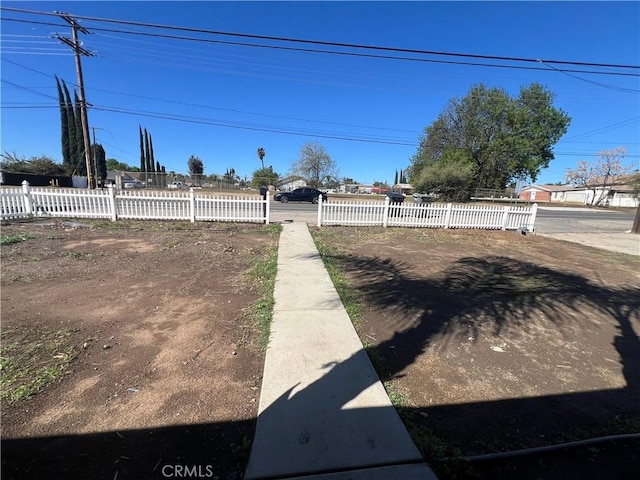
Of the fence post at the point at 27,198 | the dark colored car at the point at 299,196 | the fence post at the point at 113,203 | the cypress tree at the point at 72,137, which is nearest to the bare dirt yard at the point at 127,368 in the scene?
the fence post at the point at 113,203

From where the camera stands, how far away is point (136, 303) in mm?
4352

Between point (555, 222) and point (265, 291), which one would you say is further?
point (555, 222)

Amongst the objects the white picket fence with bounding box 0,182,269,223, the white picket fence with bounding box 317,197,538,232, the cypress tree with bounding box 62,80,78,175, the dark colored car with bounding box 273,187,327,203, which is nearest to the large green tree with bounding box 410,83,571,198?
the dark colored car with bounding box 273,187,327,203

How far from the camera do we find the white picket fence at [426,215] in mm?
12648

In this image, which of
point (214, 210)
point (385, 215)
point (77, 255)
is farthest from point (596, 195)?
point (77, 255)

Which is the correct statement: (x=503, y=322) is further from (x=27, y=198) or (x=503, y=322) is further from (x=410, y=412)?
(x=27, y=198)

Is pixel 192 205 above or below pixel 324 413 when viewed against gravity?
above

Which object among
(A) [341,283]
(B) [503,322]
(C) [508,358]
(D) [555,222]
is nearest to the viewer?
(C) [508,358]

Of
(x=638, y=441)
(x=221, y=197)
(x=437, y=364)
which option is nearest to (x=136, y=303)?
(x=437, y=364)

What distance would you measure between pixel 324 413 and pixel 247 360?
3.41 ft

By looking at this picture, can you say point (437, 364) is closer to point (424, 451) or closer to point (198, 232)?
point (424, 451)

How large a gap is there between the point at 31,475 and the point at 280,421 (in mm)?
1471

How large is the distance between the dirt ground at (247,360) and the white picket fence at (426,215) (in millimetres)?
5743

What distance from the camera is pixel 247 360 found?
307cm
